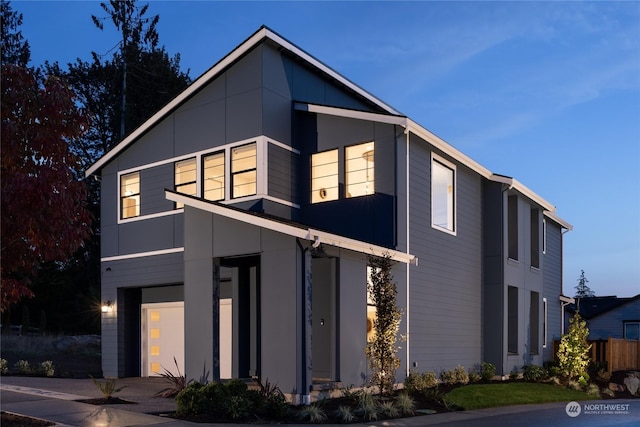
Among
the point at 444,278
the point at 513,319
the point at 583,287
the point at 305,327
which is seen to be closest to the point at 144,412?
the point at 305,327

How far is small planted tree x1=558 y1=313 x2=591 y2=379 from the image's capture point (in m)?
21.7

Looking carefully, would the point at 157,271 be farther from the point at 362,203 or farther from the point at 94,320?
the point at 94,320

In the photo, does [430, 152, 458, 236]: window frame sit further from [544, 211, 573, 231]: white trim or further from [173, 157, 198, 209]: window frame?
[544, 211, 573, 231]: white trim

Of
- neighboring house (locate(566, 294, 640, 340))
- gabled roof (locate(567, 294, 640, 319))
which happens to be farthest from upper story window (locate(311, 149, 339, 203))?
gabled roof (locate(567, 294, 640, 319))

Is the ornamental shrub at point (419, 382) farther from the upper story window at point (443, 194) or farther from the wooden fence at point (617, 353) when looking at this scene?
the wooden fence at point (617, 353)

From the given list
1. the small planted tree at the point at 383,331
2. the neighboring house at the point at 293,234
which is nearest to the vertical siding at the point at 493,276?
the neighboring house at the point at 293,234

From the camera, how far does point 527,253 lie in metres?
24.3

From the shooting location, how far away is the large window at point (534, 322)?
2494 centimetres

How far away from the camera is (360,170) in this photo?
18047 millimetres

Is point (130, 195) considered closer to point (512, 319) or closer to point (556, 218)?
point (512, 319)

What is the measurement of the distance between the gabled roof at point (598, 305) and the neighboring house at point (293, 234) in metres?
17.3

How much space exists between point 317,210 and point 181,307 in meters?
5.87

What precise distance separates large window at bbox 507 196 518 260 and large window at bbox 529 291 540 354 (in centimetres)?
288

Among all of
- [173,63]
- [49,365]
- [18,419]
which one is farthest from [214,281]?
[173,63]
